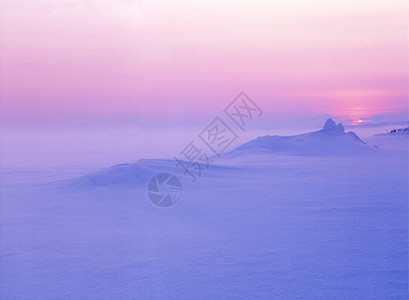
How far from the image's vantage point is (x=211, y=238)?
128 inches

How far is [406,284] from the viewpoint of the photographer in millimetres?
2297

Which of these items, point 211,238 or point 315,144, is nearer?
point 211,238

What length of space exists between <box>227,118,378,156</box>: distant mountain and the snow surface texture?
291 centimetres

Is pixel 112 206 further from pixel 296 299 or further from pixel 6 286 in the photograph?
pixel 296 299

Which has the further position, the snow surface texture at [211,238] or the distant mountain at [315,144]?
the distant mountain at [315,144]

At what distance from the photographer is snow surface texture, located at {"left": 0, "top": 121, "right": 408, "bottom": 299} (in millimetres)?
2373

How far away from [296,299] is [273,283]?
216mm

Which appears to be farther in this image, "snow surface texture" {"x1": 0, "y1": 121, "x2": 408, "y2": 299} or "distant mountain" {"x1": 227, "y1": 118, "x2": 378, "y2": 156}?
"distant mountain" {"x1": 227, "y1": 118, "x2": 378, "y2": 156}

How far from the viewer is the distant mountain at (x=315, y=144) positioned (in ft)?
29.8

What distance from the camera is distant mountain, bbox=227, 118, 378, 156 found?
9.08 metres

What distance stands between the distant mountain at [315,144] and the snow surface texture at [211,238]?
9.54 feet

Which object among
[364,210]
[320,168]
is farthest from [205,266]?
[320,168]

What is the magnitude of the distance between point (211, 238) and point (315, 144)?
689cm

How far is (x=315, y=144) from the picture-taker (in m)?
9.45
